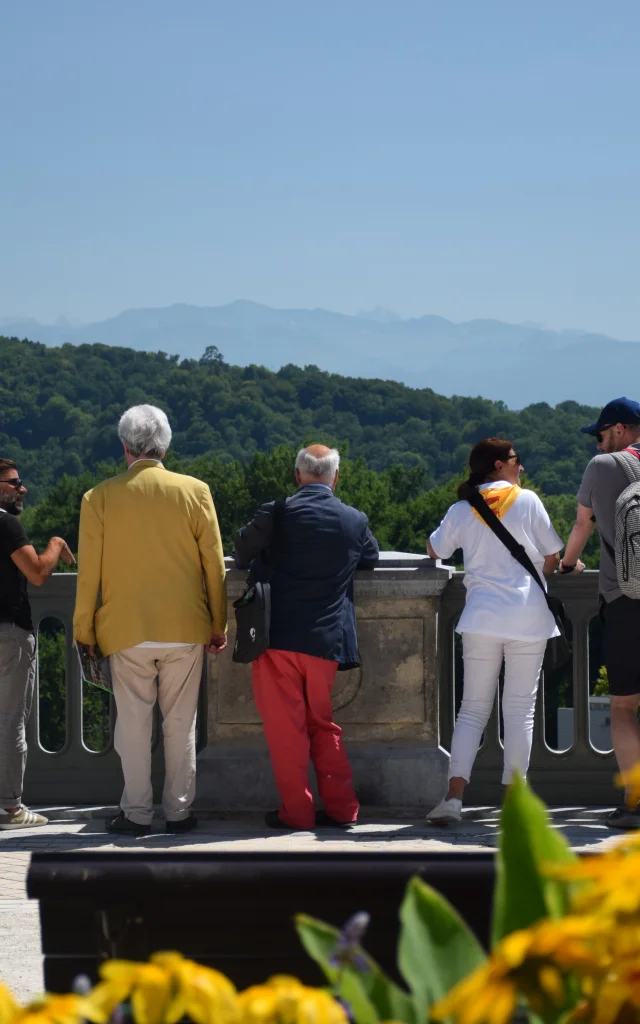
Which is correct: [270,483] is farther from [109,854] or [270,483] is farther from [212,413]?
[109,854]

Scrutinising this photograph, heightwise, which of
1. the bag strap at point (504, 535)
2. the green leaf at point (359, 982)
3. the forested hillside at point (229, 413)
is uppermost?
the forested hillside at point (229, 413)

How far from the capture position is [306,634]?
632cm

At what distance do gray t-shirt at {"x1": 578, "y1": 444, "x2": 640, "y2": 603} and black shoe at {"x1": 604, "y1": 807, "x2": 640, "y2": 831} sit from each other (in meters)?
0.95

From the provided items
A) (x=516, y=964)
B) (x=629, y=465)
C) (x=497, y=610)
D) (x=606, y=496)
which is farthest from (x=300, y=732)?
(x=516, y=964)

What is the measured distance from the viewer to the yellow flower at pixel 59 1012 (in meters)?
1.14

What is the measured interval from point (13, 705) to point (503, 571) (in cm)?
222

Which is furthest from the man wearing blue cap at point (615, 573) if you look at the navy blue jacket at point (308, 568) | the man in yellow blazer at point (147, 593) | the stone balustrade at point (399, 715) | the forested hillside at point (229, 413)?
the forested hillside at point (229, 413)

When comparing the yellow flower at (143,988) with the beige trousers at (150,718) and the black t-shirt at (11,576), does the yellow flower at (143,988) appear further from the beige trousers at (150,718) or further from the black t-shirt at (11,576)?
the black t-shirt at (11,576)

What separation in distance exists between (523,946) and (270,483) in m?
61.1

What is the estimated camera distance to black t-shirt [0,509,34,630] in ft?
21.4

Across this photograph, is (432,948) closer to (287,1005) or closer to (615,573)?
(287,1005)

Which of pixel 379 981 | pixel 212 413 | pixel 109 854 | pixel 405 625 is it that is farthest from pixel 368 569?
pixel 212 413

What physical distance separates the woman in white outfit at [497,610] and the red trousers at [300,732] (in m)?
0.44

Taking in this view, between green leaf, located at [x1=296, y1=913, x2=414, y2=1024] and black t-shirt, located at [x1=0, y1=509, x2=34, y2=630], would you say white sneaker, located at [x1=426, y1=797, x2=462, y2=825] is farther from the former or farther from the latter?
green leaf, located at [x1=296, y1=913, x2=414, y2=1024]
